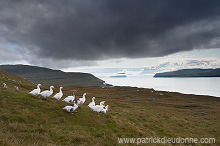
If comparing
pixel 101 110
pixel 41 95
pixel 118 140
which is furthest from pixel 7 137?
pixel 101 110

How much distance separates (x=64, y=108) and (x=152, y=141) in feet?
27.6

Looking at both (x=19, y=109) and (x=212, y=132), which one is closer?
(x=19, y=109)

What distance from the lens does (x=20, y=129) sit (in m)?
9.89

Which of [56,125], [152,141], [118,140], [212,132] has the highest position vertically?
[56,125]

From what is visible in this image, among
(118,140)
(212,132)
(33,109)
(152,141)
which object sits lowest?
(212,132)

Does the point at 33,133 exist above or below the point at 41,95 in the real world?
below

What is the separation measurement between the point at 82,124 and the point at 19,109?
5.64m

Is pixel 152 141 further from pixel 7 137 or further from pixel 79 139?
pixel 7 137

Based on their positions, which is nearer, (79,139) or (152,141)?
(79,139)

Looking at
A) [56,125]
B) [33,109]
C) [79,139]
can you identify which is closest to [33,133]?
Result: [56,125]

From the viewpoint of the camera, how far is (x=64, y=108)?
13.9 meters

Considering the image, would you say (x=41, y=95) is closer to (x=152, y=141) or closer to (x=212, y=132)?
(x=152, y=141)

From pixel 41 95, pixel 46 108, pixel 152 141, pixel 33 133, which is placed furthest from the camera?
pixel 41 95

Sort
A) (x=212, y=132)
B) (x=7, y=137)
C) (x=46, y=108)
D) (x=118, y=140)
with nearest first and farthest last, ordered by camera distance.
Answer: (x=7, y=137)
(x=118, y=140)
(x=46, y=108)
(x=212, y=132)
